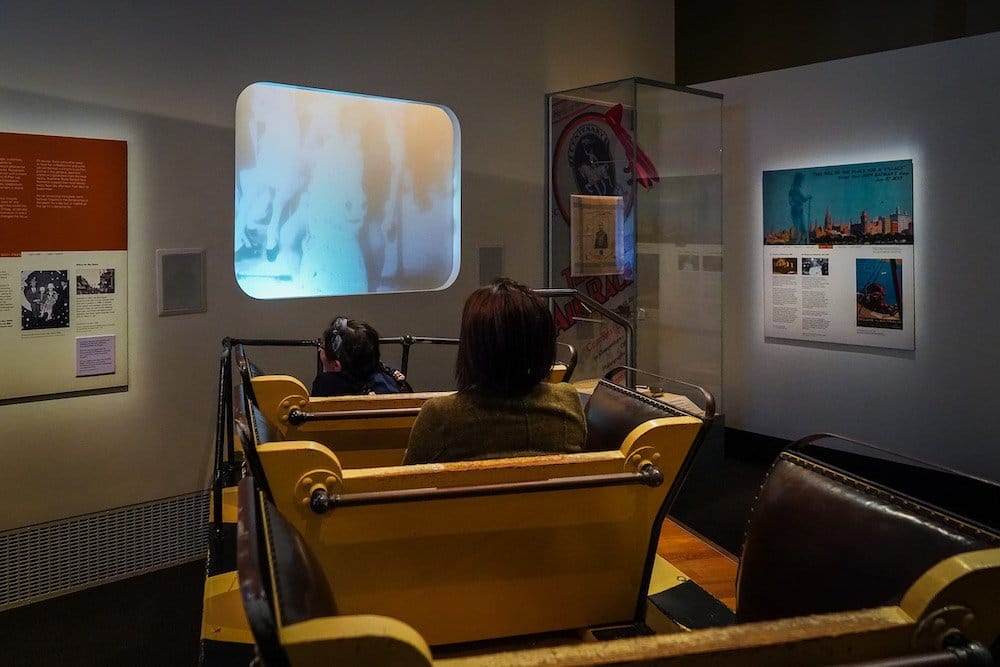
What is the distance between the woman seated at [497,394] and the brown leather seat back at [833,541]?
572mm

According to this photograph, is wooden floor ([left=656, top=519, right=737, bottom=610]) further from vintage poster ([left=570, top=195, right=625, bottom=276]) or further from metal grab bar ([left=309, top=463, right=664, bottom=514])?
vintage poster ([left=570, top=195, right=625, bottom=276])

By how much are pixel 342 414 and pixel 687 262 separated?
340 cm

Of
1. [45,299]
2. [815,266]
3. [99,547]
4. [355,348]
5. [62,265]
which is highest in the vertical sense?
[815,266]

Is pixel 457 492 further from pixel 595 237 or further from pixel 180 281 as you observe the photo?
pixel 595 237

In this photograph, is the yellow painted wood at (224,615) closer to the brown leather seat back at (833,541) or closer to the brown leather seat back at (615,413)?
the brown leather seat back at (615,413)

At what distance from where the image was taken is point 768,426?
5.80 meters

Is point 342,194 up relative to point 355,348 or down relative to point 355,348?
up

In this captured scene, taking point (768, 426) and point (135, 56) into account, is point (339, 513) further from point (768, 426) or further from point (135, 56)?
point (768, 426)

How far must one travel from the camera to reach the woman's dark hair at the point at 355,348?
333 cm

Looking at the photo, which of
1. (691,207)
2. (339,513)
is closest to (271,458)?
(339,513)

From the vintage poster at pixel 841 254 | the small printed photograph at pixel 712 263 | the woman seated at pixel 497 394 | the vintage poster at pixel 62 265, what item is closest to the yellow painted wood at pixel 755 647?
the woman seated at pixel 497 394

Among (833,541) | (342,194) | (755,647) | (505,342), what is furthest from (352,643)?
(342,194)

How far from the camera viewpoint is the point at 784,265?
5.63 m

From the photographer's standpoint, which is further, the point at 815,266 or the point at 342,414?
the point at 815,266
